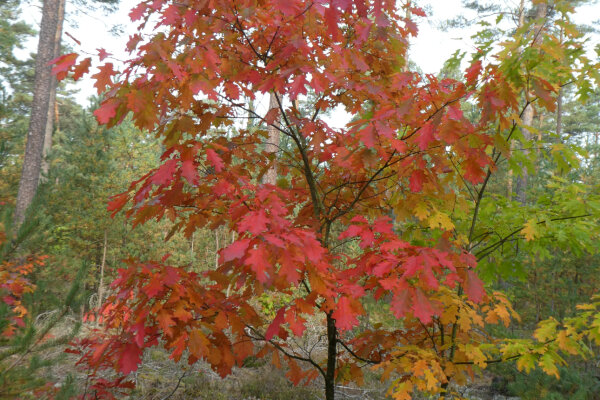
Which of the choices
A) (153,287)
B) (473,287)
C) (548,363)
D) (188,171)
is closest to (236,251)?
(188,171)

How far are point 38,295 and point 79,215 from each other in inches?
359

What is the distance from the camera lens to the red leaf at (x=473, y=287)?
5.89ft

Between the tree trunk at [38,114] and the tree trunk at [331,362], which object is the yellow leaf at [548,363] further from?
the tree trunk at [38,114]

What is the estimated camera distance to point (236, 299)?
6.68 ft

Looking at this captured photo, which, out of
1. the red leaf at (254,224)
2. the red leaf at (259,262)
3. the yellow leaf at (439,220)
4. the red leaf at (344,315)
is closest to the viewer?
the red leaf at (259,262)

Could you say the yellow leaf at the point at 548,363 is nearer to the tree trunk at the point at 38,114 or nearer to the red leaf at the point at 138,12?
the red leaf at the point at 138,12

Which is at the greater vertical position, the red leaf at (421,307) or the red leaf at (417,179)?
the red leaf at (417,179)

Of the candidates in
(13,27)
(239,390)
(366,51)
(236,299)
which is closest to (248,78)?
(366,51)

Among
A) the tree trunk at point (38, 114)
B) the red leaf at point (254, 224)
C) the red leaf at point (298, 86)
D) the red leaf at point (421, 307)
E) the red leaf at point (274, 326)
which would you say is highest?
the tree trunk at point (38, 114)

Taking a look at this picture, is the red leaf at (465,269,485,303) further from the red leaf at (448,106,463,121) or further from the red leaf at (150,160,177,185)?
the red leaf at (150,160,177,185)

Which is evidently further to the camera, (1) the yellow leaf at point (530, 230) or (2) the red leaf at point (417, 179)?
(1) the yellow leaf at point (530, 230)

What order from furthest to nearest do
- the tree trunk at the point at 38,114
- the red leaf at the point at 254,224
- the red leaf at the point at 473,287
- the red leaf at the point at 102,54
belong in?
the tree trunk at the point at 38,114 < the red leaf at the point at 473,287 < the red leaf at the point at 102,54 < the red leaf at the point at 254,224

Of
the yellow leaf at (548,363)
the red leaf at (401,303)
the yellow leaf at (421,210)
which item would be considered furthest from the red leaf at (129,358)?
the yellow leaf at (548,363)

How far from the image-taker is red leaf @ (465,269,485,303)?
179 cm
